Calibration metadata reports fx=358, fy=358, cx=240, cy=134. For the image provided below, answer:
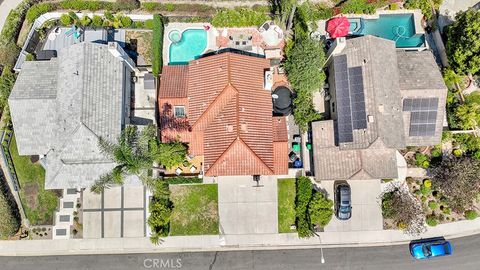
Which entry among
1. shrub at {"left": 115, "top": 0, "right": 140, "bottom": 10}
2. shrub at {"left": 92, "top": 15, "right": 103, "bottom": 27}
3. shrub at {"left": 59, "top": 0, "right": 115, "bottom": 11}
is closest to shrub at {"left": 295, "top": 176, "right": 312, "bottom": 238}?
shrub at {"left": 115, "top": 0, "right": 140, "bottom": 10}

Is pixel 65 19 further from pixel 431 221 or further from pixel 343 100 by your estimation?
pixel 431 221

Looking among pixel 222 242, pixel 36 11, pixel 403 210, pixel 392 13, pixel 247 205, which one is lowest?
pixel 222 242

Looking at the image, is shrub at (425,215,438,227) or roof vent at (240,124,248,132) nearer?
roof vent at (240,124,248,132)

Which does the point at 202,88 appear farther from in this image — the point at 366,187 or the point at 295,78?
the point at 366,187

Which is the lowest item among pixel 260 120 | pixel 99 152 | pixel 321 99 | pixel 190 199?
pixel 190 199

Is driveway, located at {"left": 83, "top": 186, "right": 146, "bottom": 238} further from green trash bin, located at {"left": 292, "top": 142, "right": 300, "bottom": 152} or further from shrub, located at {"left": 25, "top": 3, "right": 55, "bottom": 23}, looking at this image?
shrub, located at {"left": 25, "top": 3, "right": 55, "bottom": 23}

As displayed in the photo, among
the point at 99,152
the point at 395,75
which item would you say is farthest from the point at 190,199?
the point at 395,75

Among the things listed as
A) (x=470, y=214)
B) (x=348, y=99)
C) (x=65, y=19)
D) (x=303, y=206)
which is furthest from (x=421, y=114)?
(x=65, y=19)
